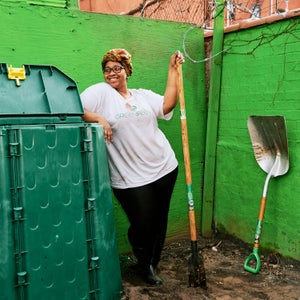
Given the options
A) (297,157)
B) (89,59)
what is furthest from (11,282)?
(297,157)

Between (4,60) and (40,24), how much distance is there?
0.43 metres

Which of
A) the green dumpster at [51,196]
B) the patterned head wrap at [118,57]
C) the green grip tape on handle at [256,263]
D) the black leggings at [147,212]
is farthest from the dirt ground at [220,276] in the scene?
the patterned head wrap at [118,57]

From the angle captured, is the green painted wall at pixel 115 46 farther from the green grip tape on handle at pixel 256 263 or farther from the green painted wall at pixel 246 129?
the green grip tape on handle at pixel 256 263

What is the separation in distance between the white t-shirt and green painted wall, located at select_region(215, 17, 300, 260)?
1.17 meters

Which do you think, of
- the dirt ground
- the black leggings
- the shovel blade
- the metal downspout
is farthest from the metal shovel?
the black leggings

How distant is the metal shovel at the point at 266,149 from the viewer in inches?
141

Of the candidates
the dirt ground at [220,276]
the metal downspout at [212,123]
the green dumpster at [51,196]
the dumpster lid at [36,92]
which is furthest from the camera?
the metal downspout at [212,123]

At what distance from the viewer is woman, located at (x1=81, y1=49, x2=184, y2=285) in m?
2.96

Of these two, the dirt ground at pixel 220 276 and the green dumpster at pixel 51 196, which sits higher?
the green dumpster at pixel 51 196

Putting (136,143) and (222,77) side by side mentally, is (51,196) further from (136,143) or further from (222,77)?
(222,77)

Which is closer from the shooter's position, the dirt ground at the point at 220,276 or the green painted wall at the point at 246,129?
the dirt ground at the point at 220,276

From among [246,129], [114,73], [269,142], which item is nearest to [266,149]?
[269,142]

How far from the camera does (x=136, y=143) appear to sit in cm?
300

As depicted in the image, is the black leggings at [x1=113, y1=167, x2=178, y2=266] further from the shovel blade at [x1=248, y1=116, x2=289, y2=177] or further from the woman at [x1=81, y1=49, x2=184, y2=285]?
the shovel blade at [x1=248, y1=116, x2=289, y2=177]
